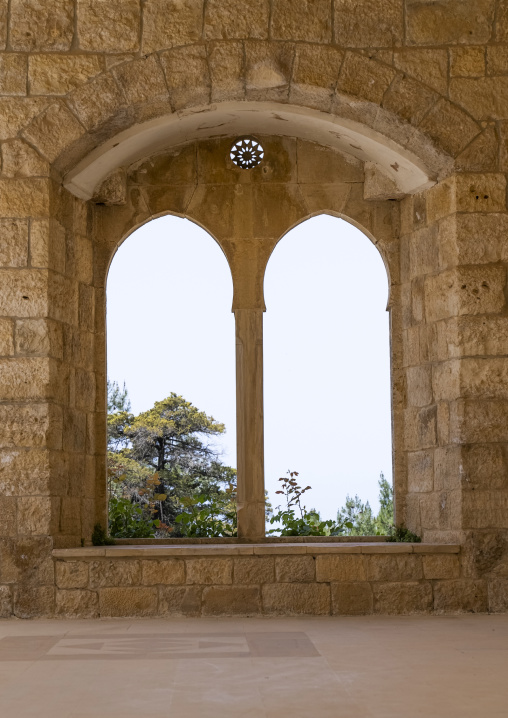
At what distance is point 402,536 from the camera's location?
242 inches

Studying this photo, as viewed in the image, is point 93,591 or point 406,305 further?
point 406,305

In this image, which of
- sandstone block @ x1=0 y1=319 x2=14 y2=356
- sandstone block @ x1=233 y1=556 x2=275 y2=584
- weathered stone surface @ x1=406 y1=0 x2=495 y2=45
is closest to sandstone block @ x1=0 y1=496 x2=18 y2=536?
sandstone block @ x1=0 y1=319 x2=14 y2=356

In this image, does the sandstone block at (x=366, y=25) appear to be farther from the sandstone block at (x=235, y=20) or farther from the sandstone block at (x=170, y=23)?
the sandstone block at (x=170, y=23)

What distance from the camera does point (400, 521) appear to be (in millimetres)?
6281

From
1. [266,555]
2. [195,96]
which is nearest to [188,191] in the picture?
[195,96]

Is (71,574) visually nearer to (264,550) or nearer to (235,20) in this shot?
(264,550)

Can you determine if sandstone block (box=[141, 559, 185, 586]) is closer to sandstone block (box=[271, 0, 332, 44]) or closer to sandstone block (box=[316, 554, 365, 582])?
sandstone block (box=[316, 554, 365, 582])

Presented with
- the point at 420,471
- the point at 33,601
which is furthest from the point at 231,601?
the point at 420,471

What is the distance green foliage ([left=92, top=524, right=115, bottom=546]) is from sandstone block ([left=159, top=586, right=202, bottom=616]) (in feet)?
2.61

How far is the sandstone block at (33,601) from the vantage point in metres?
5.39

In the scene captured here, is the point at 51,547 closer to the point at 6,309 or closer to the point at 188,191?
the point at 6,309

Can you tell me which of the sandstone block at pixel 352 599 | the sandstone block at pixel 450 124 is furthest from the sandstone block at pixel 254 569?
the sandstone block at pixel 450 124

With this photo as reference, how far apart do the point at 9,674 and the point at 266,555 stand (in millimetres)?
2111

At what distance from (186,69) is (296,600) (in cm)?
324
